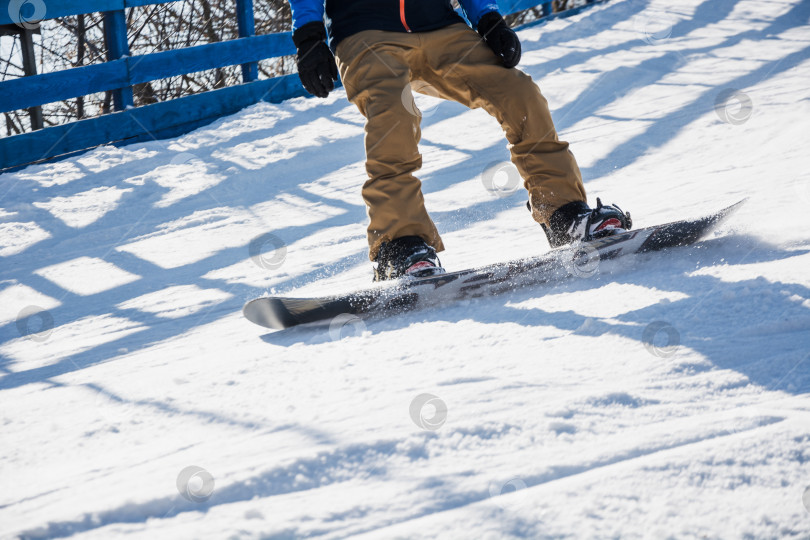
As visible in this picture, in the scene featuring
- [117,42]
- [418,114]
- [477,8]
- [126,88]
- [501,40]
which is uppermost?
[117,42]

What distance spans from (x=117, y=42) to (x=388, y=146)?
14.7 ft

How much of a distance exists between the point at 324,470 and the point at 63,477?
567 mm

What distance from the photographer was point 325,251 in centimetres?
325

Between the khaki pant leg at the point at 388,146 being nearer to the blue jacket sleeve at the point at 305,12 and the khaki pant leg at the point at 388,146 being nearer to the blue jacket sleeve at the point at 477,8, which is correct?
the blue jacket sleeve at the point at 305,12

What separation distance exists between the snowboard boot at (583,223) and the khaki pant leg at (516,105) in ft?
0.13

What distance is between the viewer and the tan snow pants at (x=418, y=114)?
7.32ft

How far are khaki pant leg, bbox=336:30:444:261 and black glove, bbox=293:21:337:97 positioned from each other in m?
0.11

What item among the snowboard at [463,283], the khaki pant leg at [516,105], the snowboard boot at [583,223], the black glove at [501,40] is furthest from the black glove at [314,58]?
the snowboard boot at [583,223]

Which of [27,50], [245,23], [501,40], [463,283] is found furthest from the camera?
[245,23]

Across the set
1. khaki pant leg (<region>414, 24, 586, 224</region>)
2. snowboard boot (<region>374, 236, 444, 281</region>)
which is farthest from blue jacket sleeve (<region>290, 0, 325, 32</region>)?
snowboard boot (<region>374, 236, 444, 281</region>)

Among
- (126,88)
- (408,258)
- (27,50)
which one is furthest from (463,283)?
(27,50)

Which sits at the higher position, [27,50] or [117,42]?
[27,50]

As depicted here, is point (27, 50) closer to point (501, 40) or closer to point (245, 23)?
point (245, 23)

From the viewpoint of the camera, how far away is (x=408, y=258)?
2193mm
